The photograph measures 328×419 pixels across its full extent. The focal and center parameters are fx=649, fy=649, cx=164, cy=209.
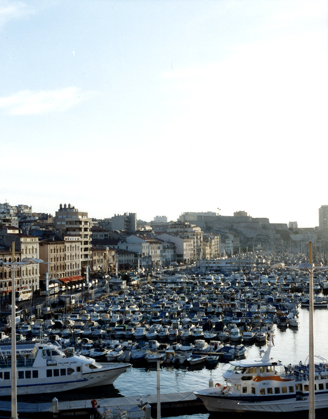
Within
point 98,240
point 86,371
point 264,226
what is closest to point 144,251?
point 98,240

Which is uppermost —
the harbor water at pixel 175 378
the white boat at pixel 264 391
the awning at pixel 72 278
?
the awning at pixel 72 278

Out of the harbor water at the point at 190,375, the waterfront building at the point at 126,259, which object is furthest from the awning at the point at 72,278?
the harbor water at the point at 190,375

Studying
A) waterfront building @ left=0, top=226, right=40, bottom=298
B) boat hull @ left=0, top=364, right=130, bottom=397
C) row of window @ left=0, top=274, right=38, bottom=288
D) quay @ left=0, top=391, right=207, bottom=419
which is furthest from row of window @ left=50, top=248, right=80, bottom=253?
quay @ left=0, top=391, right=207, bottom=419

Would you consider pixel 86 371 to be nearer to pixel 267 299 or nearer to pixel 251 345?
pixel 251 345

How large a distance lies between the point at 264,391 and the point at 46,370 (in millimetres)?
7185

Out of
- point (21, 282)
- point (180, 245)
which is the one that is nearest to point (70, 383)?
point (21, 282)

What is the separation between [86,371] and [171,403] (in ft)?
12.5

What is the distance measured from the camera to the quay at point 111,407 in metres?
18.2

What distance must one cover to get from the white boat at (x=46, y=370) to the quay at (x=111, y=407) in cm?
164

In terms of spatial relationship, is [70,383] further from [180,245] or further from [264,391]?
[180,245]

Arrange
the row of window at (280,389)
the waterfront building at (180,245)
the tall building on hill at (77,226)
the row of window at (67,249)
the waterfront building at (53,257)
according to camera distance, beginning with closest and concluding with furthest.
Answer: the row of window at (280,389)
the waterfront building at (53,257)
the row of window at (67,249)
the tall building on hill at (77,226)
the waterfront building at (180,245)

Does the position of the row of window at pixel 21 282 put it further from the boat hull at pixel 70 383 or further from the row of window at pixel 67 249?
the boat hull at pixel 70 383

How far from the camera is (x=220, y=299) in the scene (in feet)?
156

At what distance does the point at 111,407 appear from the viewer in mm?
18641
